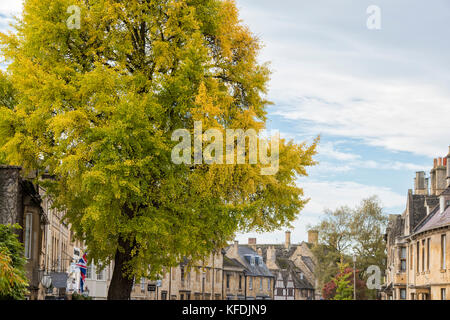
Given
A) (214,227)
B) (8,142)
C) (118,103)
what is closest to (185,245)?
(214,227)

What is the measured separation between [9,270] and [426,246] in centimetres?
3881

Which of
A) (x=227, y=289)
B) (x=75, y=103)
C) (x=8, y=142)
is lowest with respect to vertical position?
(x=227, y=289)

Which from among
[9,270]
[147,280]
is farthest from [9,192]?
[147,280]

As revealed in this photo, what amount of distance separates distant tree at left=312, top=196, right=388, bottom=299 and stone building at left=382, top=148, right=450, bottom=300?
1816 centimetres

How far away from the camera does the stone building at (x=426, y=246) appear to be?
47.0 metres

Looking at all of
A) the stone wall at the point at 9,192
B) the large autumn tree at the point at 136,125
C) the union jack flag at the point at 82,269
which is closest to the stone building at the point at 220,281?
the union jack flag at the point at 82,269

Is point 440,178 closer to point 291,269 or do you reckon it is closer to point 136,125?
point 136,125

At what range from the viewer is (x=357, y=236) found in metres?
88.9

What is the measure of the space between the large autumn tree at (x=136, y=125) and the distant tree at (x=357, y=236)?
61.2 meters

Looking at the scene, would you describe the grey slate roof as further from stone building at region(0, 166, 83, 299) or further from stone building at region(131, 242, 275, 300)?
stone building at region(0, 166, 83, 299)

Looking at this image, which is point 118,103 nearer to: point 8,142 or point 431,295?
point 8,142

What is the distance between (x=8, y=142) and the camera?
85.0 ft

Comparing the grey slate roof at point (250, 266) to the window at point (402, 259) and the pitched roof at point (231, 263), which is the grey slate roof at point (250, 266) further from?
the window at point (402, 259)
